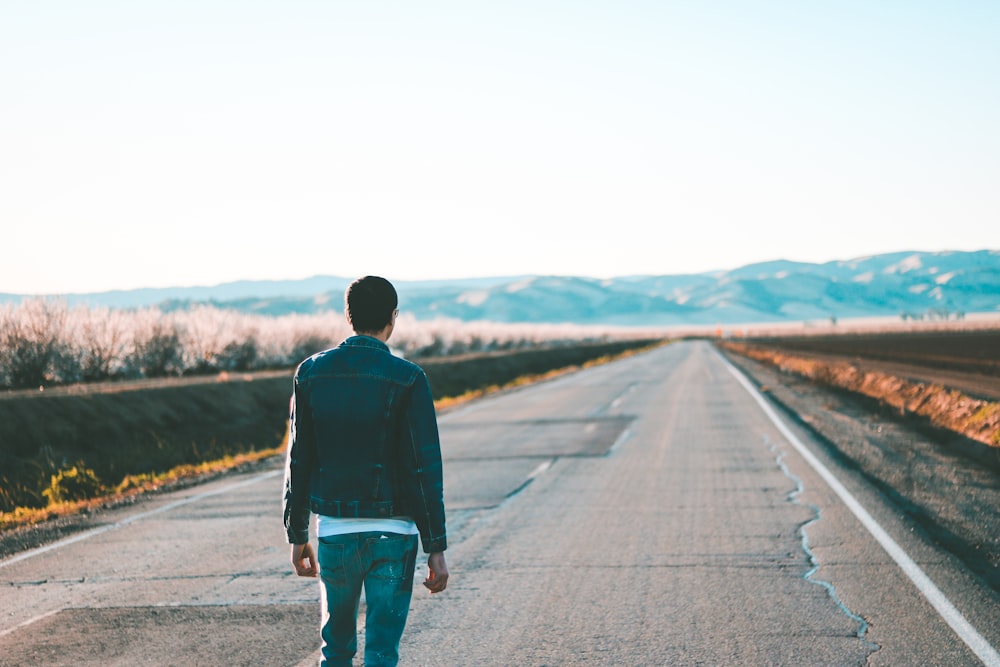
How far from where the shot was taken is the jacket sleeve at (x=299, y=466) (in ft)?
11.9

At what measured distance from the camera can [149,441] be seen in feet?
54.6

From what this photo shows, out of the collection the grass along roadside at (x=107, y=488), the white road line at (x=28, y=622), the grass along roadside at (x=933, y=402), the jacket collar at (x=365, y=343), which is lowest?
the grass along roadside at (x=107, y=488)

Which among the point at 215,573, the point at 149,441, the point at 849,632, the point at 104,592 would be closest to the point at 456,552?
the point at 215,573

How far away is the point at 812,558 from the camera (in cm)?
750

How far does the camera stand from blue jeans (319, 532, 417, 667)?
3521 mm

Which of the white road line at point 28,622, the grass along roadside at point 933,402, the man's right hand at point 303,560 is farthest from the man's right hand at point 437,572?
the grass along roadside at point 933,402

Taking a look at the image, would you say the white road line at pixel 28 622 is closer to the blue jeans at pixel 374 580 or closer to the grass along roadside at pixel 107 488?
the blue jeans at pixel 374 580

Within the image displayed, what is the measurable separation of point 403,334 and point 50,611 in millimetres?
42317

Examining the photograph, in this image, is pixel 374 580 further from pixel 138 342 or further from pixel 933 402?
pixel 138 342

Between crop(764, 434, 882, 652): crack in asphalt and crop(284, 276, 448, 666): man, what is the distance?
3104 mm

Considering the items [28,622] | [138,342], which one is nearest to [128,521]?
[28,622]

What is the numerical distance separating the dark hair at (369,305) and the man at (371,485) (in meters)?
0.05

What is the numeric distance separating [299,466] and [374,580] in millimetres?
518

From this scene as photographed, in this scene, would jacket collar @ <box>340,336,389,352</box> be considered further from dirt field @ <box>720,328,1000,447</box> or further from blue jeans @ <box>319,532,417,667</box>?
dirt field @ <box>720,328,1000,447</box>
